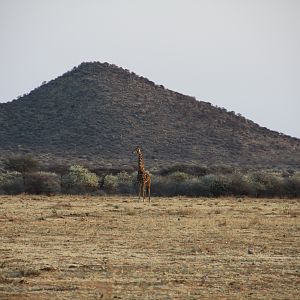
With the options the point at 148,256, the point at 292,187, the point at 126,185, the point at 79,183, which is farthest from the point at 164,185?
the point at 148,256

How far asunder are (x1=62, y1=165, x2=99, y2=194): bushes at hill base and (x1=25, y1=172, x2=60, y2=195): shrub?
2.31ft

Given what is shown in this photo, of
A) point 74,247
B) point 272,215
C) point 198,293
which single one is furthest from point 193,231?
point 198,293

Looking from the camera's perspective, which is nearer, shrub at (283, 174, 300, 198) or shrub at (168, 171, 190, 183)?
shrub at (283, 174, 300, 198)

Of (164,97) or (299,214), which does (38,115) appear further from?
(299,214)

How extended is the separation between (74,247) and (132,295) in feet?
18.0

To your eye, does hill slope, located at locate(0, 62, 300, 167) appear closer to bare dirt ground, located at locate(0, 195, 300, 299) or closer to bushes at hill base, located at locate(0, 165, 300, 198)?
bushes at hill base, located at locate(0, 165, 300, 198)

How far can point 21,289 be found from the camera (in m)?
11.4

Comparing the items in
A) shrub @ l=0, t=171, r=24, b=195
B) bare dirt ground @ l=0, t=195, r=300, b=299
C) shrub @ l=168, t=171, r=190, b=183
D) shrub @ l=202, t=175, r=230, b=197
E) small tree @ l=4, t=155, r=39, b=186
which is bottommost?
bare dirt ground @ l=0, t=195, r=300, b=299

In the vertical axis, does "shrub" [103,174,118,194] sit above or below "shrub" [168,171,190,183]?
below

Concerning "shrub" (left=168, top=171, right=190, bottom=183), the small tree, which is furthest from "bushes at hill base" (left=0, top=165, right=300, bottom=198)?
the small tree

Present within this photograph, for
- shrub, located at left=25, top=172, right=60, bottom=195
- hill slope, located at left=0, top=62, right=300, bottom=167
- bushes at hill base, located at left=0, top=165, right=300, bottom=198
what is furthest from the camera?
hill slope, located at left=0, top=62, right=300, bottom=167

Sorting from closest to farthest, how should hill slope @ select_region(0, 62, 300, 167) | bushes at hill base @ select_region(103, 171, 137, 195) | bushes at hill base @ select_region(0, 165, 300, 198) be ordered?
1. bushes at hill base @ select_region(0, 165, 300, 198)
2. bushes at hill base @ select_region(103, 171, 137, 195)
3. hill slope @ select_region(0, 62, 300, 167)

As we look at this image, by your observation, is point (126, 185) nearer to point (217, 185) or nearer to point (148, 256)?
point (217, 185)

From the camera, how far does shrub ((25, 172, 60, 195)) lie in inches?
1711
